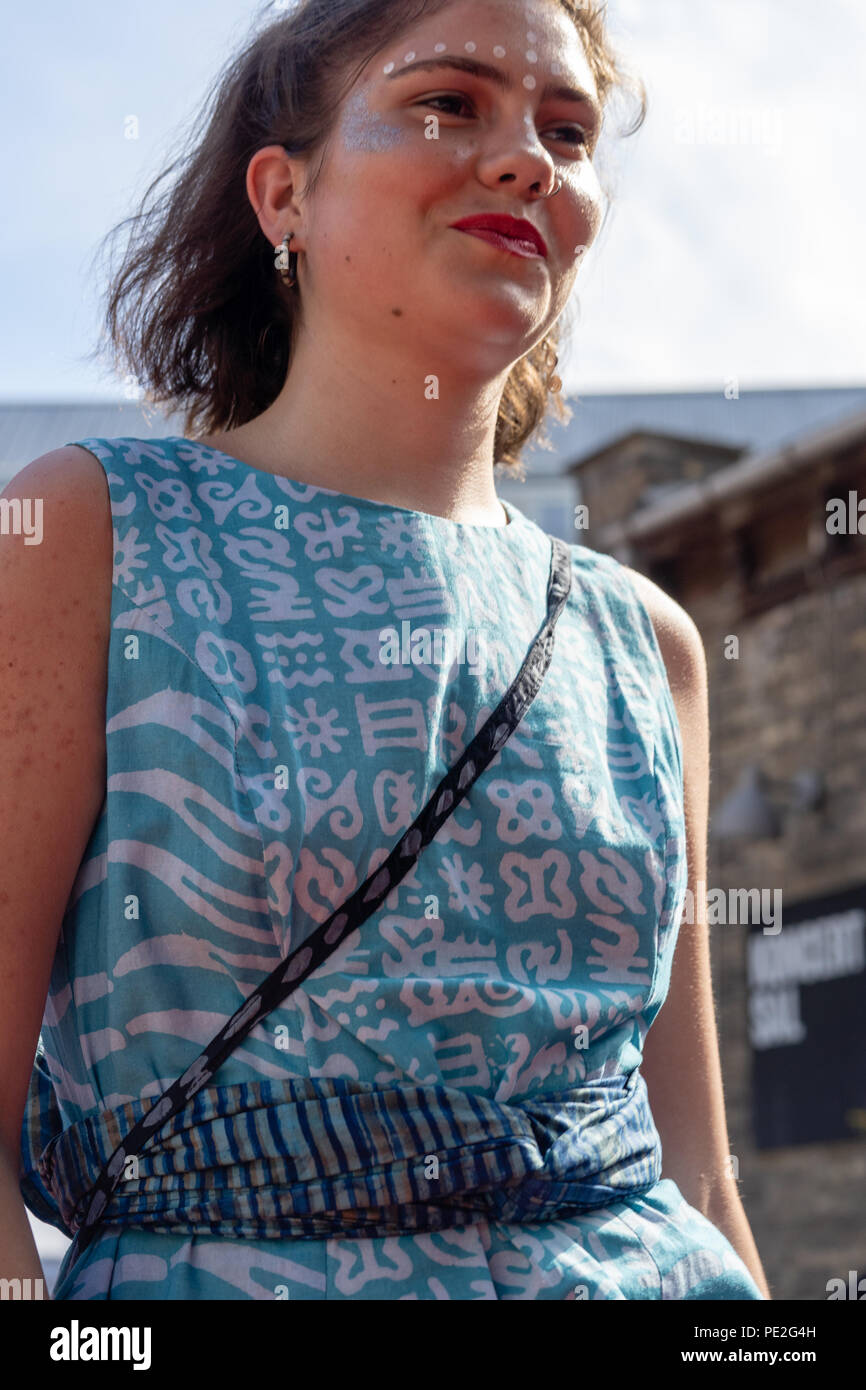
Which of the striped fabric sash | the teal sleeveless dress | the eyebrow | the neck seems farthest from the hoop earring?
the striped fabric sash

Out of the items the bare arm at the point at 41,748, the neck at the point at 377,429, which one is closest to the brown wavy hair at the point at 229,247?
the neck at the point at 377,429

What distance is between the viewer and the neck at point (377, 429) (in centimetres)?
193

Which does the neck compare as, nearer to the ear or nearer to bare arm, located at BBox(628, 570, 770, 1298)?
the ear

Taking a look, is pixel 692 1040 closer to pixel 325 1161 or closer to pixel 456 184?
pixel 325 1161

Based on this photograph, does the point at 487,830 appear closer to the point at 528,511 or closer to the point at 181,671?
the point at 181,671

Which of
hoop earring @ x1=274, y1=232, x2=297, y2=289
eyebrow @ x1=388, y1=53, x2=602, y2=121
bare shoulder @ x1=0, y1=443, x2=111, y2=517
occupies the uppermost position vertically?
eyebrow @ x1=388, y1=53, x2=602, y2=121

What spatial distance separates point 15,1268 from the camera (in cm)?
144

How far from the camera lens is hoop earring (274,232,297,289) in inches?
80.2

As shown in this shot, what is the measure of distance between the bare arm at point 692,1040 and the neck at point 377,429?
0.33 metres

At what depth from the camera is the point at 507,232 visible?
1860mm

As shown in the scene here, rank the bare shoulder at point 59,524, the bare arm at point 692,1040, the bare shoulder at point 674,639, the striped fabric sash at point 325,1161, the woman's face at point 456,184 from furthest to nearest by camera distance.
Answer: the bare shoulder at point 674,639 < the bare arm at point 692,1040 < the woman's face at point 456,184 < the bare shoulder at point 59,524 < the striped fabric sash at point 325,1161

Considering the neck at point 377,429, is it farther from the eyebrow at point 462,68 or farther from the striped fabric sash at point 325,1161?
the striped fabric sash at point 325,1161

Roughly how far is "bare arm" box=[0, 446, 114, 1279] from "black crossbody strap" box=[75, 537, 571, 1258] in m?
0.09

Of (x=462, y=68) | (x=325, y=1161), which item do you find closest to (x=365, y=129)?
(x=462, y=68)
